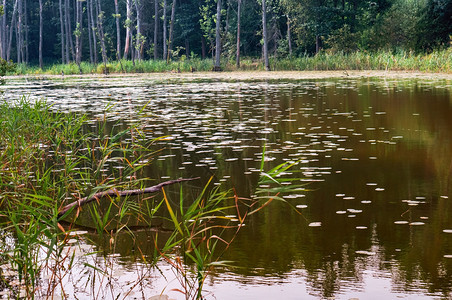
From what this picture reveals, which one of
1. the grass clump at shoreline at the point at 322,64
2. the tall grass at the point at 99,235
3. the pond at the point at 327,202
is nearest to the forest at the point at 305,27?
the grass clump at shoreline at the point at 322,64

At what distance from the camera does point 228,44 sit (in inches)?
2114

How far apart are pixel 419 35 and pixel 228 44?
19578 mm

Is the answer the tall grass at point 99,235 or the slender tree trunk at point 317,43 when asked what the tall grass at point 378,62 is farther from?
the tall grass at point 99,235

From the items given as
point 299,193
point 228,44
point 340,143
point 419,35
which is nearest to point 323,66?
point 419,35

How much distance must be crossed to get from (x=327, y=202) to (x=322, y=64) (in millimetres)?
32746

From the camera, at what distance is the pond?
13.3ft

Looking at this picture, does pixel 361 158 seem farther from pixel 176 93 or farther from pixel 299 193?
pixel 176 93

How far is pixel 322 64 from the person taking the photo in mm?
37969

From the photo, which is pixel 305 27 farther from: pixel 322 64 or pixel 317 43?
pixel 322 64

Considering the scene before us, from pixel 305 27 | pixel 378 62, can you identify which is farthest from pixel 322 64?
pixel 305 27

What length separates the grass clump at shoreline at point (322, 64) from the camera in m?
31.2

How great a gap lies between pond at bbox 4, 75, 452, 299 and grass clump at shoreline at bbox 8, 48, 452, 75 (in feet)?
57.3

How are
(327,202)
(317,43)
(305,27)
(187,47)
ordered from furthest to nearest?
(187,47)
(305,27)
(317,43)
(327,202)

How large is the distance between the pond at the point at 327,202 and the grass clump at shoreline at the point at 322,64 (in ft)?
57.3
